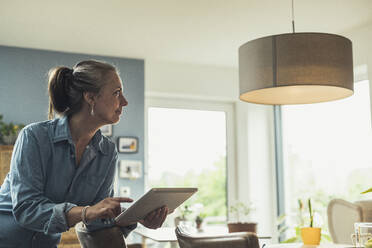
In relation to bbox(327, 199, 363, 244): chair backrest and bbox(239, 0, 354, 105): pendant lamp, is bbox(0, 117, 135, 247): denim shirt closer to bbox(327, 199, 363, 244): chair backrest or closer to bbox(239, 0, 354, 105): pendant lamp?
bbox(239, 0, 354, 105): pendant lamp

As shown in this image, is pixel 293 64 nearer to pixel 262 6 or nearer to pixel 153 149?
pixel 262 6

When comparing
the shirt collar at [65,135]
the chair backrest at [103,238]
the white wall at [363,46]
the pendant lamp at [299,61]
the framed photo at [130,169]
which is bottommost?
the chair backrest at [103,238]

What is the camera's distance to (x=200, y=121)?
570 centimetres

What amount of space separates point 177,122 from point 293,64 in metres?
3.22

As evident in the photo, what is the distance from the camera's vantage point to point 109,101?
1.67 metres

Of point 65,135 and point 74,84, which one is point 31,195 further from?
point 74,84

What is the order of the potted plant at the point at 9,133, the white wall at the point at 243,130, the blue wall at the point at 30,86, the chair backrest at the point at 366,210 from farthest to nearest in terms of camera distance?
the white wall at the point at 243,130, the blue wall at the point at 30,86, the potted plant at the point at 9,133, the chair backrest at the point at 366,210

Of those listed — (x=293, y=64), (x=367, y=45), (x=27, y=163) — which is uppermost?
(x=367, y=45)

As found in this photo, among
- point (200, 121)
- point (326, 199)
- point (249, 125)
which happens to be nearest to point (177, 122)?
point (200, 121)

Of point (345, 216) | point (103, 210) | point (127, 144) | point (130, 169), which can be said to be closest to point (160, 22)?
point (127, 144)

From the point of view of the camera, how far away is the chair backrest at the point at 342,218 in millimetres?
3670

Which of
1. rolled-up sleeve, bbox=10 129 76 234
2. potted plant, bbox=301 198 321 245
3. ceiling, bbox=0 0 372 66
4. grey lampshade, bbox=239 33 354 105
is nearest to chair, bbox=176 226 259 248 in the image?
rolled-up sleeve, bbox=10 129 76 234

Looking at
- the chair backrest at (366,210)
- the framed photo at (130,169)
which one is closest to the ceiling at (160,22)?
the framed photo at (130,169)

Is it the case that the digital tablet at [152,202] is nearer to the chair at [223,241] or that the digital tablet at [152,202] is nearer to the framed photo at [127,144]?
the chair at [223,241]
